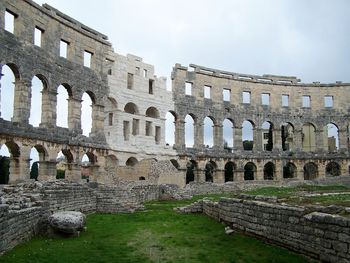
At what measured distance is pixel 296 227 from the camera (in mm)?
9758

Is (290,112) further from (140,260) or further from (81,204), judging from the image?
(140,260)

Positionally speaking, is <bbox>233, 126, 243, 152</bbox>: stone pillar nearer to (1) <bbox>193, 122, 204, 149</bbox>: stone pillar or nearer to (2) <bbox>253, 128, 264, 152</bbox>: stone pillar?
(2) <bbox>253, 128, 264, 152</bbox>: stone pillar

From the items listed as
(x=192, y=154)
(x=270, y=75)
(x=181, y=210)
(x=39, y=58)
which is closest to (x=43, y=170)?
(x=39, y=58)

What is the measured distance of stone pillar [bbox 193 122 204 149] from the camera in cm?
4224

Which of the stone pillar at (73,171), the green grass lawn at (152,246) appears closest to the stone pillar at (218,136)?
the stone pillar at (73,171)

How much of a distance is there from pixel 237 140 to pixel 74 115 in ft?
64.1

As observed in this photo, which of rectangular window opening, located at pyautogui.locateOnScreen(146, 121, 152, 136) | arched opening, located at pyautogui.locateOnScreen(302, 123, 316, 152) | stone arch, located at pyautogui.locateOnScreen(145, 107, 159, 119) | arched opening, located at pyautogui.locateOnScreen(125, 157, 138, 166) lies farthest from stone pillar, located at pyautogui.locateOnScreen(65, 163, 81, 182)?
arched opening, located at pyautogui.locateOnScreen(302, 123, 316, 152)

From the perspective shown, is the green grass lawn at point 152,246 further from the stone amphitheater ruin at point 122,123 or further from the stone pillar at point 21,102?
the stone pillar at point 21,102

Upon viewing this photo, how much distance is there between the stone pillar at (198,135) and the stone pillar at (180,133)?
4.97 feet

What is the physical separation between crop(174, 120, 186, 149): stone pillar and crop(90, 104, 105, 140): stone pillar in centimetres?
929

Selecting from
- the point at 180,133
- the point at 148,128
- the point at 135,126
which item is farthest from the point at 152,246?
the point at 180,133

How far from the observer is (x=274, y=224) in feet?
35.4

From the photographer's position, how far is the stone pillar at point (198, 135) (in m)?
42.2

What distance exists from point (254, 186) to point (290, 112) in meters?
15.4
